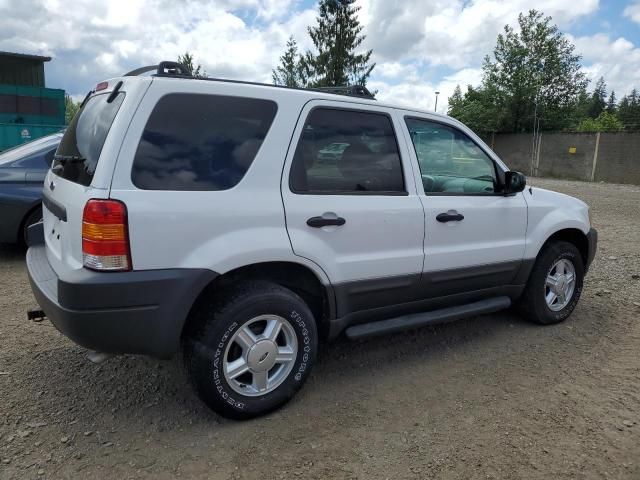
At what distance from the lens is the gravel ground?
251 centimetres

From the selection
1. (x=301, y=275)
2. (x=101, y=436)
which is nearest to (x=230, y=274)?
(x=301, y=275)

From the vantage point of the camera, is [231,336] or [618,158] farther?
[618,158]

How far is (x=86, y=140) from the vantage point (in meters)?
2.81

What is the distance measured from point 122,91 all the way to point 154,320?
4.00 ft

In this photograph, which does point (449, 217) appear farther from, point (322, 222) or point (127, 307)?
point (127, 307)

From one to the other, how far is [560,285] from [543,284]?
0.82ft

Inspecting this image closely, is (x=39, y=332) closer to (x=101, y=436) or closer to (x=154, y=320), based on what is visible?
(x=101, y=436)

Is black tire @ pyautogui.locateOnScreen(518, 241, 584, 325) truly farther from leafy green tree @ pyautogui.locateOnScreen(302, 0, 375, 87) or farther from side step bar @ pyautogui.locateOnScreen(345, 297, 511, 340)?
leafy green tree @ pyautogui.locateOnScreen(302, 0, 375, 87)

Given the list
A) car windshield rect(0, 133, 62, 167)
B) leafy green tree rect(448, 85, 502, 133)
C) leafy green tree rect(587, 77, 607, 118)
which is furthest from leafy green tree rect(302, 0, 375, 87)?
leafy green tree rect(587, 77, 607, 118)

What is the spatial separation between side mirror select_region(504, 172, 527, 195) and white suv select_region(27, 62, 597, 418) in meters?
0.02

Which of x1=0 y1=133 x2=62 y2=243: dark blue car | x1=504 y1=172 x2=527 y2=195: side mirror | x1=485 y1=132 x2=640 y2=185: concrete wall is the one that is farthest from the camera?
x1=485 y1=132 x2=640 y2=185: concrete wall

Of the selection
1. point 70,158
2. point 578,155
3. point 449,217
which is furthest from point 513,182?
point 578,155

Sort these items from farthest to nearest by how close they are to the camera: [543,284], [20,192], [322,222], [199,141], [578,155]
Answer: [578,155] → [20,192] → [543,284] → [322,222] → [199,141]

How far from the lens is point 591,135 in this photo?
2308cm
